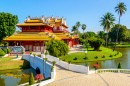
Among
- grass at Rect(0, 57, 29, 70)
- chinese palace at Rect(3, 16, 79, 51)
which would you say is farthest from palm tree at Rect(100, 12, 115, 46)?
grass at Rect(0, 57, 29, 70)

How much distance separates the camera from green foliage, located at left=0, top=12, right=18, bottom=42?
46.2 meters

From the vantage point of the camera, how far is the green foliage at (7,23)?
46200 mm

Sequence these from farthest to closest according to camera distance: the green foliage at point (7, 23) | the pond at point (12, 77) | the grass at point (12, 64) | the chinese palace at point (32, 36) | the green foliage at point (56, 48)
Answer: the green foliage at point (7, 23)
the chinese palace at point (32, 36)
the green foliage at point (56, 48)
the grass at point (12, 64)
the pond at point (12, 77)

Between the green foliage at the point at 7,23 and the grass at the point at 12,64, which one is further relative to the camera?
the green foliage at the point at 7,23

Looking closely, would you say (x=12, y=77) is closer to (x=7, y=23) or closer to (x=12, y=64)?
(x=12, y=64)

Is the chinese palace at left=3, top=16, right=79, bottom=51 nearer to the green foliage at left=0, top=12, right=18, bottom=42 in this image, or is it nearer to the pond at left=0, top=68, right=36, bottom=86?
the green foliage at left=0, top=12, right=18, bottom=42

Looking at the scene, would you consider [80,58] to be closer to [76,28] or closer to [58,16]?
[58,16]

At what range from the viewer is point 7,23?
→ 1877 inches

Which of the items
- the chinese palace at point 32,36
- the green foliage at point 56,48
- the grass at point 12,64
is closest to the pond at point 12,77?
the grass at point 12,64

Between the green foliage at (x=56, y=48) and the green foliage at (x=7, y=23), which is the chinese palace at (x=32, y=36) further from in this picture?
the green foliage at (x=7, y=23)

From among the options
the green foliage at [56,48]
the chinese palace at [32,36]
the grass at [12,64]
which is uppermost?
the chinese palace at [32,36]

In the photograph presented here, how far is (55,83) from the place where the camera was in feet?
45.9

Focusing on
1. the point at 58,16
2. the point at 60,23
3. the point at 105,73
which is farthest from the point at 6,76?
the point at 58,16

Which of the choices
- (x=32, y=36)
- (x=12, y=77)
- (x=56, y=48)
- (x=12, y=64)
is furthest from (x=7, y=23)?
(x=12, y=77)
